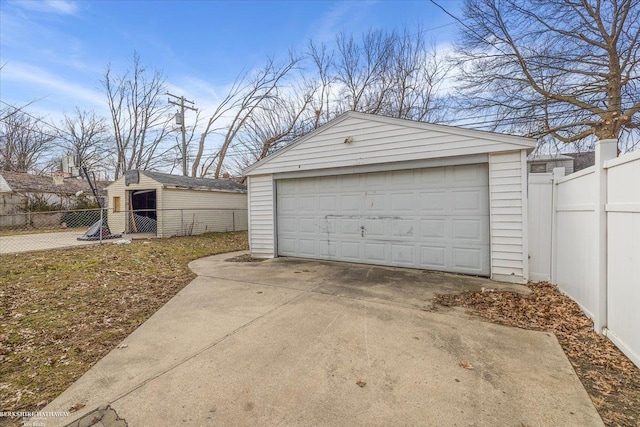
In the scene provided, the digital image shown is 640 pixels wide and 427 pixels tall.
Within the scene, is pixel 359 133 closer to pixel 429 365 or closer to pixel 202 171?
pixel 429 365

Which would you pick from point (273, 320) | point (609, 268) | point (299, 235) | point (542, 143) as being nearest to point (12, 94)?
point (299, 235)

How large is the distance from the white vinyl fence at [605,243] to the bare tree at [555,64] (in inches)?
381

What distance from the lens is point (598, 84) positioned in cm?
1105

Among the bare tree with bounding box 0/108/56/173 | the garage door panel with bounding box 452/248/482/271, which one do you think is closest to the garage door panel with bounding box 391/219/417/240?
the garage door panel with bounding box 452/248/482/271

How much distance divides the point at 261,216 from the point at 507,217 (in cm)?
598

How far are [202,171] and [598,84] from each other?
24.3 m

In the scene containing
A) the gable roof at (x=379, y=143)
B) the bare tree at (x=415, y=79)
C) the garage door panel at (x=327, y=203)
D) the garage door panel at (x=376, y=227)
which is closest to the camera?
the gable roof at (x=379, y=143)

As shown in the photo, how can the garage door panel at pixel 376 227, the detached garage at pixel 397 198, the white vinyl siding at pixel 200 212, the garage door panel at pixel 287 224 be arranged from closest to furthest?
the detached garage at pixel 397 198 < the garage door panel at pixel 376 227 < the garage door panel at pixel 287 224 < the white vinyl siding at pixel 200 212

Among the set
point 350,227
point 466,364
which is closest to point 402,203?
point 350,227

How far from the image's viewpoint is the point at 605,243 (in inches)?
122

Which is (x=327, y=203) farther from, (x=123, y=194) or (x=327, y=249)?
(x=123, y=194)

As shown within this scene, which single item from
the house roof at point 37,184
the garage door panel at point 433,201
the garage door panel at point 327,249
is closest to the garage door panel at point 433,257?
the garage door panel at point 433,201

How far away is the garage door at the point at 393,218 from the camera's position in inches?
231

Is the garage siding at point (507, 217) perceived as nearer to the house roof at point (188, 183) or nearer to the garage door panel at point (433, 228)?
the garage door panel at point (433, 228)
